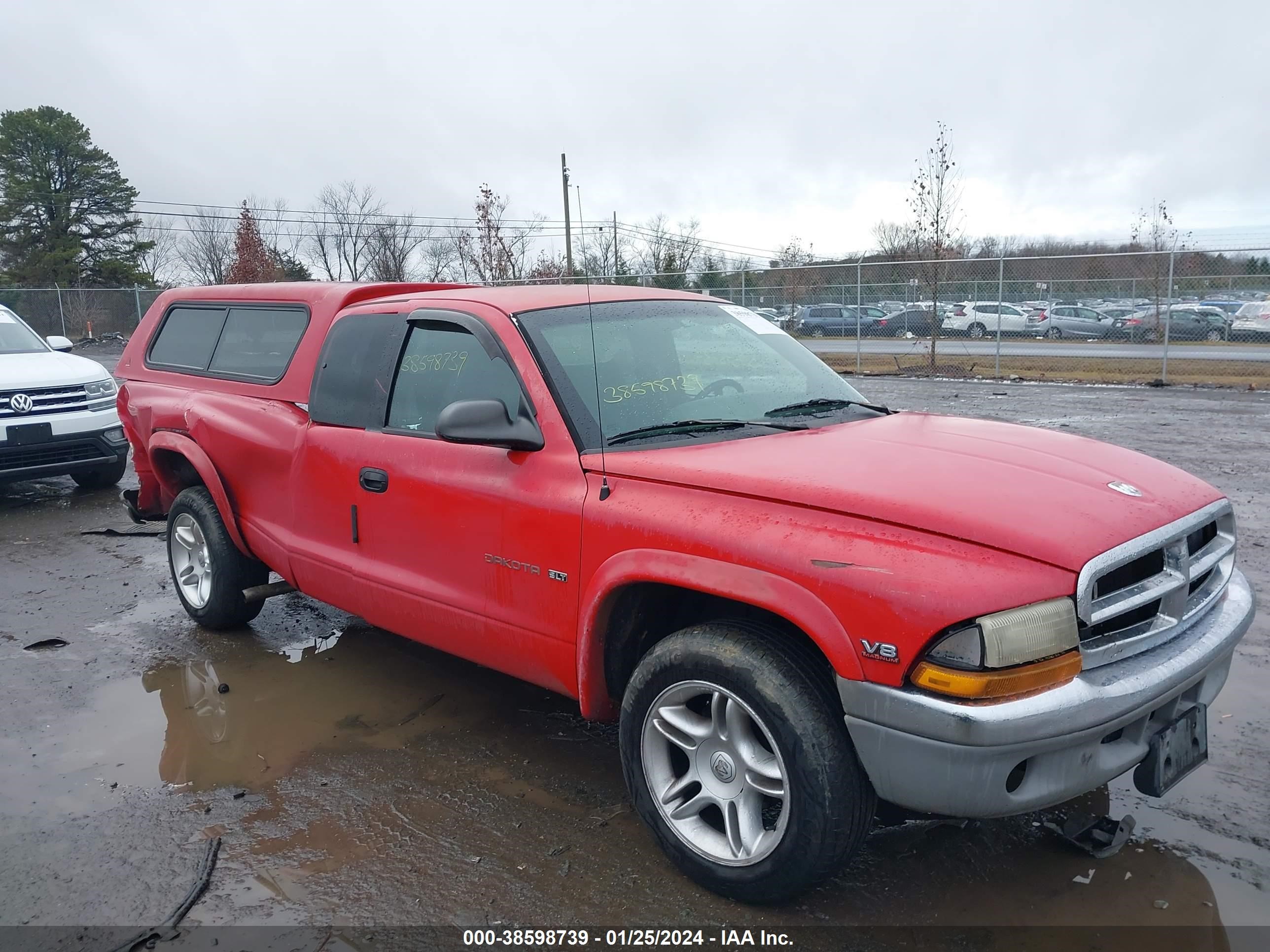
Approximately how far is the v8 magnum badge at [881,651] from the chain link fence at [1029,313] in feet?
49.6

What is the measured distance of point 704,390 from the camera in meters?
3.55

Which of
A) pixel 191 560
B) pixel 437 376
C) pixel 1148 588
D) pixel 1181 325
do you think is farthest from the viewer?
pixel 1181 325

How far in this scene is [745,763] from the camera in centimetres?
268

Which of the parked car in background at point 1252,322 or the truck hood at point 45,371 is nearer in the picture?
the truck hood at point 45,371

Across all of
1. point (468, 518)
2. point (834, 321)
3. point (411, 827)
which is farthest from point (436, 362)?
point (834, 321)

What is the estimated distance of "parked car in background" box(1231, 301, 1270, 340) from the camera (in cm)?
1912

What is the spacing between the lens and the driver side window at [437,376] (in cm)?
361

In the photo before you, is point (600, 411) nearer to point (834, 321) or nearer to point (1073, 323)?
point (834, 321)

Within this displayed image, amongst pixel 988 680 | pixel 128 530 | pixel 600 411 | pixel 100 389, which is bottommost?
pixel 128 530

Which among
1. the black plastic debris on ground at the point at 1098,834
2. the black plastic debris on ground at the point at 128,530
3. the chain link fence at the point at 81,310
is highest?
the chain link fence at the point at 81,310

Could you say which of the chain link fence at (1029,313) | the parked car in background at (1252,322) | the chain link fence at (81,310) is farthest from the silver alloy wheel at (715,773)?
the chain link fence at (81,310)

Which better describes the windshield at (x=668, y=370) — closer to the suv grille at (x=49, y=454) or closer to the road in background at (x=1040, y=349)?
the suv grille at (x=49, y=454)

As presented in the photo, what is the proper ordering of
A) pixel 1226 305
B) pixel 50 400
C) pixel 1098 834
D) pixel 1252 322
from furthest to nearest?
pixel 1226 305
pixel 1252 322
pixel 50 400
pixel 1098 834

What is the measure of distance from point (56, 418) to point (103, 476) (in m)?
1.08
